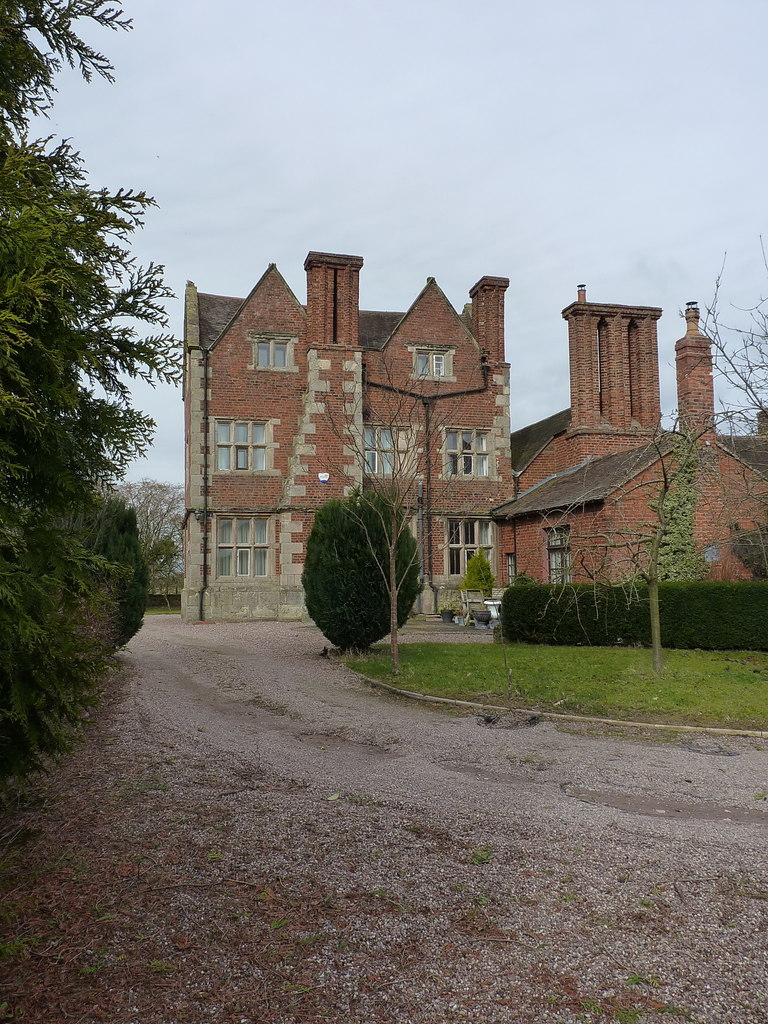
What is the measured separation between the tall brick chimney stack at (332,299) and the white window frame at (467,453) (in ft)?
16.2

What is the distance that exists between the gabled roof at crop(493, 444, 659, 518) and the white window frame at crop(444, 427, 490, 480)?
164 cm

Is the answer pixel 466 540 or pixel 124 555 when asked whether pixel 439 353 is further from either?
pixel 124 555

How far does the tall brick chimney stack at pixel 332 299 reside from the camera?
26.6 m

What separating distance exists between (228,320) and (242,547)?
27.9 feet

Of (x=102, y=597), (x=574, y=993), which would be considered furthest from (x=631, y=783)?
(x=102, y=597)

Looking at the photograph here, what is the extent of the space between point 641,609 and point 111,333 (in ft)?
43.7

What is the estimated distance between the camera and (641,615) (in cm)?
1558

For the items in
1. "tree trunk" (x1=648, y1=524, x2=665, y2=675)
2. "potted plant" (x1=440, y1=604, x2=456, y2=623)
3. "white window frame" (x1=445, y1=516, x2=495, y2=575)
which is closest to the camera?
"tree trunk" (x1=648, y1=524, x2=665, y2=675)

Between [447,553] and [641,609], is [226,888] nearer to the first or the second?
[641,609]

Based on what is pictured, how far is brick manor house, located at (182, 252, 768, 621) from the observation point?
2550 cm

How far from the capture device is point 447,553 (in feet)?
89.5

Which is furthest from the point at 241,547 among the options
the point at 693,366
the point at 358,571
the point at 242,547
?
the point at 693,366

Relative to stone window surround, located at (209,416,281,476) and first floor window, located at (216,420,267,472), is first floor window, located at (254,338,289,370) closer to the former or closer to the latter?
stone window surround, located at (209,416,281,476)

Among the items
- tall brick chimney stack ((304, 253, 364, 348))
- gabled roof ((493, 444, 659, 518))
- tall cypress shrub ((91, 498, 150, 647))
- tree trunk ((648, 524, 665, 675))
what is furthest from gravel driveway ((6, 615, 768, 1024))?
tall brick chimney stack ((304, 253, 364, 348))
